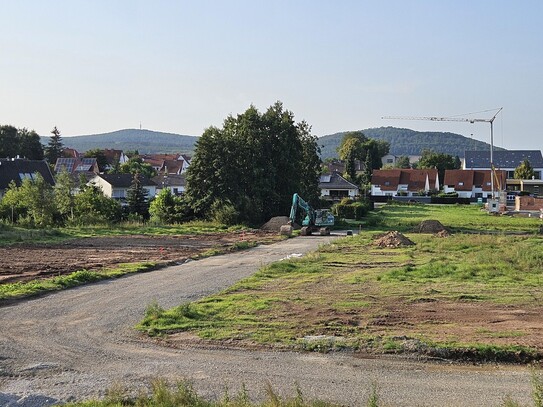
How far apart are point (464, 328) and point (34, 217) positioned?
4270cm

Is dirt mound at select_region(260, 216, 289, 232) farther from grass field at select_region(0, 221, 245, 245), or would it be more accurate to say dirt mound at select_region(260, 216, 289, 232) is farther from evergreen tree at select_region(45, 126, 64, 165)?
evergreen tree at select_region(45, 126, 64, 165)

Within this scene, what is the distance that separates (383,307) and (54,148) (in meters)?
129

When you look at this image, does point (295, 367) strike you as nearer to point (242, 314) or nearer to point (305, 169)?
point (242, 314)

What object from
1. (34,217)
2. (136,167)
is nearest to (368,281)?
(34,217)

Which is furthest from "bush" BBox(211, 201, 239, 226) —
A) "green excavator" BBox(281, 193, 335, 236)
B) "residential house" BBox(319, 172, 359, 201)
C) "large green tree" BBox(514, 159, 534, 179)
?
"large green tree" BBox(514, 159, 534, 179)

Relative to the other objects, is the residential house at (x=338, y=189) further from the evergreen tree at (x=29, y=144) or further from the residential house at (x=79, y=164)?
the evergreen tree at (x=29, y=144)

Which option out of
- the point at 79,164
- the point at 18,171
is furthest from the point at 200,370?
the point at 79,164

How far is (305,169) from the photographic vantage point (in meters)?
66.9

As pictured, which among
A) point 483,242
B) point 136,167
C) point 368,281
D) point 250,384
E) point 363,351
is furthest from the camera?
point 136,167

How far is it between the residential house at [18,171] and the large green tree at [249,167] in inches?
→ 862

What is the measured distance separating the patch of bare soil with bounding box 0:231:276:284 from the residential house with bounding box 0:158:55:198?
30.5 m

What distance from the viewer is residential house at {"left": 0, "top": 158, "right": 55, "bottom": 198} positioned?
68.8 metres

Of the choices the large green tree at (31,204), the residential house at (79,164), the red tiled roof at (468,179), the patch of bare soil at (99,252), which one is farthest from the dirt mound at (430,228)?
the residential house at (79,164)

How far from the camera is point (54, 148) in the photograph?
135 m
